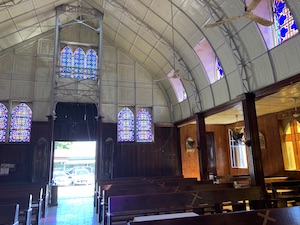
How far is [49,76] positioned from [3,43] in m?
2.42

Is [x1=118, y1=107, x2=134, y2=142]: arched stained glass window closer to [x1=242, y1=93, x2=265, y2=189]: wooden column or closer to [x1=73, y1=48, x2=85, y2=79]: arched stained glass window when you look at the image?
[x1=73, y1=48, x2=85, y2=79]: arched stained glass window

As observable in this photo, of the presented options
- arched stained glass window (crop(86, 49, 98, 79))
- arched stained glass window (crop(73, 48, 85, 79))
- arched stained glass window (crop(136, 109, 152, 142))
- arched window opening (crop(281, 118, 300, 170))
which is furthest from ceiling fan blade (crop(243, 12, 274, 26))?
arched stained glass window (crop(73, 48, 85, 79))

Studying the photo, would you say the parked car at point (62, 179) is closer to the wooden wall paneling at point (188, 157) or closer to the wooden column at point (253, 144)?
the wooden wall paneling at point (188, 157)

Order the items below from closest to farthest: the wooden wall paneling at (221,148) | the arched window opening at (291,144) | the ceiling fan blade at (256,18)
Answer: the ceiling fan blade at (256,18) → the arched window opening at (291,144) → the wooden wall paneling at (221,148)

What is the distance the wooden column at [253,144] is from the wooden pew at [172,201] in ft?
6.82

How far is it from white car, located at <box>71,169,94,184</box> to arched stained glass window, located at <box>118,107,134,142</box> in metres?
8.58

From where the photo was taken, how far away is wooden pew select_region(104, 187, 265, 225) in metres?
4.12

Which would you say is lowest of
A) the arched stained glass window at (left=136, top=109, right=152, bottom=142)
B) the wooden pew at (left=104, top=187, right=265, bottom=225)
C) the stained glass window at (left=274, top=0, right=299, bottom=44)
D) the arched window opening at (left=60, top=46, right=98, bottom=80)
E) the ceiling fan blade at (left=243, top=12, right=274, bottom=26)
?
the wooden pew at (left=104, top=187, right=265, bottom=225)

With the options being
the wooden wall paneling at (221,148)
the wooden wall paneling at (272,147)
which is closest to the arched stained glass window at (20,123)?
the wooden wall paneling at (221,148)

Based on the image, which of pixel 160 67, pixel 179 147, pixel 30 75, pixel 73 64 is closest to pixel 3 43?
pixel 30 75

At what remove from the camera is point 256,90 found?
24.0 ft

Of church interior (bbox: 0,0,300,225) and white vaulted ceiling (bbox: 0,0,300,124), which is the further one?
white vaulted ceiling (bbox: 0,0,300,124)

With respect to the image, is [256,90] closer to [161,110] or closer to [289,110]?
[289,110]

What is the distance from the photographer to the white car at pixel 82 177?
18.8m
